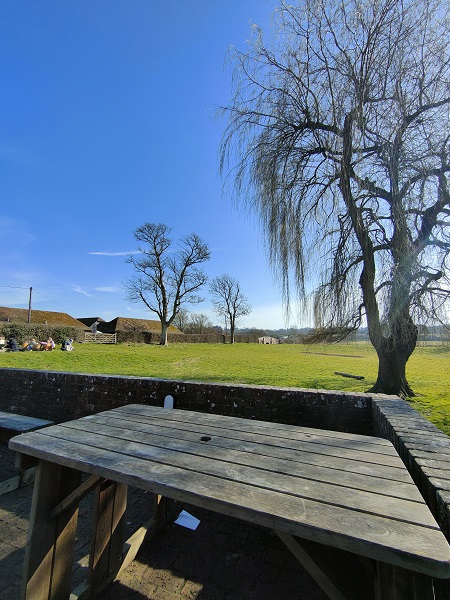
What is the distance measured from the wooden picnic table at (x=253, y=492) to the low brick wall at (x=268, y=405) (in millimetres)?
157

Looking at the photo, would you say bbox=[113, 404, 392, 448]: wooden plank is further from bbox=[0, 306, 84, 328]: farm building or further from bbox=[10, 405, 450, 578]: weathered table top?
bbox=[0, 306, 84, 328]: farm building

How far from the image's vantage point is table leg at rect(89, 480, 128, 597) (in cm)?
202

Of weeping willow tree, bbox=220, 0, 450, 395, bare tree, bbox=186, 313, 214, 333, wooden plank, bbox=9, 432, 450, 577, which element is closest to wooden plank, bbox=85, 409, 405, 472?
wooden plank, bbox=9, 432, 450, 577

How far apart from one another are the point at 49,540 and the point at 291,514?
1.69m

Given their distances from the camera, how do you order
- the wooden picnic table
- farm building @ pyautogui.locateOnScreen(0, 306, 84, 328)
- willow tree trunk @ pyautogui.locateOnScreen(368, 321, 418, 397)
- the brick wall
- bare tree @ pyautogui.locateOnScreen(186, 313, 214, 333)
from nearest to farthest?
the wooden picnic table
the brick wall
willow tree trunk @ pyautogui.locateOnScreen(368, 321, 418, 397)
farm building @ pyautogui.locateOnScreen(0, 306, 84, 328)
bare tree @ pyautogui.locateOnScreen(186, 313, 214, 333)

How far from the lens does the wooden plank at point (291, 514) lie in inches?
37.0

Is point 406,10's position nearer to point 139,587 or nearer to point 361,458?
point 361,458

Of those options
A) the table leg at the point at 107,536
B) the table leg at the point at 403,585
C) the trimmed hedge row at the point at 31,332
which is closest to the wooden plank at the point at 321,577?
the table leg at the point at 403,585

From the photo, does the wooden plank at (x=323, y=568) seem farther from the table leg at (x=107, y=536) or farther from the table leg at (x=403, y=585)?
the table leg at (x=107, y=536)

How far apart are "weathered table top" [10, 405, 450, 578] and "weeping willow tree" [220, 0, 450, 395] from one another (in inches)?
137

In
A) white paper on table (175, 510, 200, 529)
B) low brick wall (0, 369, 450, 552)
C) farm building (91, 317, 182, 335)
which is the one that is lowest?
white paper on table (175, 510, 200, 529)

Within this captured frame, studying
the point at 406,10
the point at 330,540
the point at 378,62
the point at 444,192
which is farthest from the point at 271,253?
the point at 330,540

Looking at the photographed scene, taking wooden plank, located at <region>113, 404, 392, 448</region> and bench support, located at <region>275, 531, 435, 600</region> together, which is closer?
bench support, located at <region>275, 531, 435, 600</region>

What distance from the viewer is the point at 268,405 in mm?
3549
